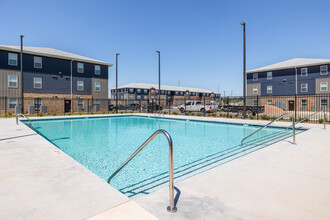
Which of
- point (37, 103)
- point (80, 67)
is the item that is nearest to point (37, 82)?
point (37, 103)

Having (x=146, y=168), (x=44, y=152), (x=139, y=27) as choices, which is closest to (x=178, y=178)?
(x=146, y=168)

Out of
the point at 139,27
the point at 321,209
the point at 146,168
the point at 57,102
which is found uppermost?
the point at 139,27

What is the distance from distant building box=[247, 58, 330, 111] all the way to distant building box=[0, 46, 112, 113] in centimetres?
2633

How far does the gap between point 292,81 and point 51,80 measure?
36.3 metres

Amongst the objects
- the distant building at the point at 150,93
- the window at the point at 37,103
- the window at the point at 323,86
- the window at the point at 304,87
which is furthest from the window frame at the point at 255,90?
the window at the point at 37,103

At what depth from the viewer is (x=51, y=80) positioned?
24.6m

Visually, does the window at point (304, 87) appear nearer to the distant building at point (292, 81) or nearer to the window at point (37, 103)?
the distant building at point (292, 81)

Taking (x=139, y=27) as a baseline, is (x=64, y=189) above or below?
below

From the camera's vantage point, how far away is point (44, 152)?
5383 mm

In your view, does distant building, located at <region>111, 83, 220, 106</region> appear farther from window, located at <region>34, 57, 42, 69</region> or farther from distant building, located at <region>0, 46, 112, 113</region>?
window, located at <region>34, 57, 42, 69</region>

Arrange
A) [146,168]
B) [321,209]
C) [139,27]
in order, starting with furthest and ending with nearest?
[139,27], [146,168], [321,209]

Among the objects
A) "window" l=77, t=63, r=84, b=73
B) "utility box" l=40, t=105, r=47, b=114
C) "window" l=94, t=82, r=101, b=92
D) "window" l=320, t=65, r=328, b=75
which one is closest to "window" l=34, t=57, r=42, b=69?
"window" l=77, t=63, r=84, b=73

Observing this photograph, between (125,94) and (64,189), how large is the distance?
2154 inches

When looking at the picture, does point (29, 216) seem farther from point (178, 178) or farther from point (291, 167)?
point (291, 167)
